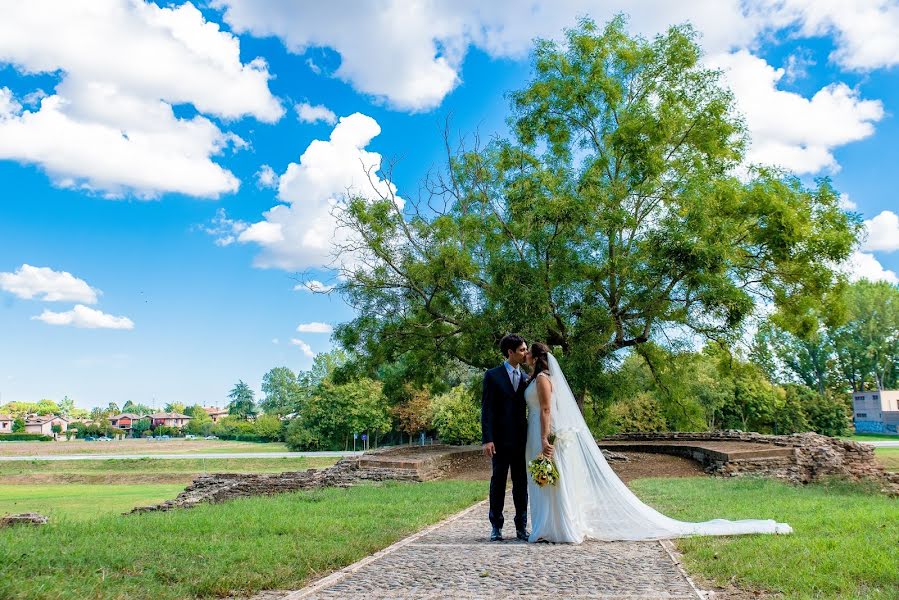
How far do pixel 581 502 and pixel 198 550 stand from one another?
3679 mm

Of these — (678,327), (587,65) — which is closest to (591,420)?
(678,327)

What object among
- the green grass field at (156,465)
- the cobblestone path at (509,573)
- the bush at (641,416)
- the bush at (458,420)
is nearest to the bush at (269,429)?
the green grass field at (156,465)

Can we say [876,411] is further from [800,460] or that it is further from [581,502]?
[581,502]

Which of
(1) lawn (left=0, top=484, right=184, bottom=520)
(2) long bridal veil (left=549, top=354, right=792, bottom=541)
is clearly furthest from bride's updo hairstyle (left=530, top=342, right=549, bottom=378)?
(1) lawn (left=0, top=484, right=184, bottom=520)

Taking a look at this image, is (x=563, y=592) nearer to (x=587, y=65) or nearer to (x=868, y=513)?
(x=868, y=513)

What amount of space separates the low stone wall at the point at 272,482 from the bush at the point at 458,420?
2094 centimetres

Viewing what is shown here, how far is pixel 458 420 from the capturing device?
38.3m

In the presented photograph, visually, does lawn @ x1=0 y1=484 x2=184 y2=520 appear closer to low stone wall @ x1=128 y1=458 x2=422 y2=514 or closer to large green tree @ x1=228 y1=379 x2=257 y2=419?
low stone wall @ x1=128 y1=458 x2=422 y2=514

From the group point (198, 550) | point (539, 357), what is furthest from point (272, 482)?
point (539, 357)

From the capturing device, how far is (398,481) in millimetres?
15500

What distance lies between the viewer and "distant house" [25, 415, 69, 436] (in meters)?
119

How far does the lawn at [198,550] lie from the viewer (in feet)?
15.3

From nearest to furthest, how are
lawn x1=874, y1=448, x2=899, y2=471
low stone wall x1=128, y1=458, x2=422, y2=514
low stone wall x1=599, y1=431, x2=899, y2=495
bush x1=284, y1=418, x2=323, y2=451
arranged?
1. low stone wall x1=128, y1=458, x2=422, y2=514
2. low stone wall x1=599, y1=431, x2=899, y2=495
3. lawn x1=874, y1=448, x2=899, y2=471
4. bush x1=284, y1=418, x2=323, y2=451

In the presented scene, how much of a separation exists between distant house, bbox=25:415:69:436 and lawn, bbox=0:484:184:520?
102 meters
